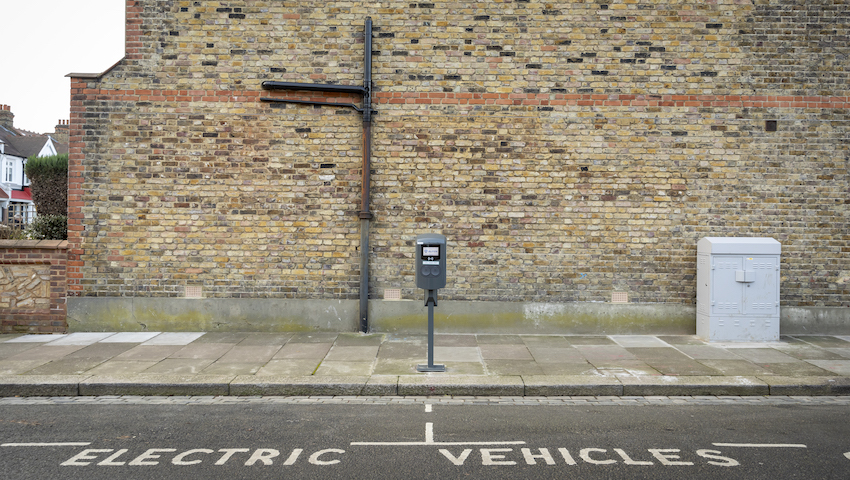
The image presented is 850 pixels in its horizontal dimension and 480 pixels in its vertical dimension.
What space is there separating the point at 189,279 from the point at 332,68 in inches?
160

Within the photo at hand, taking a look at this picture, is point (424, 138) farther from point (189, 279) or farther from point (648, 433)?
point (648, 433)

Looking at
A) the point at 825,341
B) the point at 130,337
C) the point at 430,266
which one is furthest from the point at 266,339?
the point at 825,341

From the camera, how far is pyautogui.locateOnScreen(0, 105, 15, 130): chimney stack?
40500 millimetres

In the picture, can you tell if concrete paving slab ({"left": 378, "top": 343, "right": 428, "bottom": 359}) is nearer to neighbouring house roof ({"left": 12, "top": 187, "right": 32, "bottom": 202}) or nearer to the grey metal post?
the grey metal post

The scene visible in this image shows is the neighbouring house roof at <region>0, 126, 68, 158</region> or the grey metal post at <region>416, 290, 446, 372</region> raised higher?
the neighbouring house roof at <region>0, 126, 68, 158</region>

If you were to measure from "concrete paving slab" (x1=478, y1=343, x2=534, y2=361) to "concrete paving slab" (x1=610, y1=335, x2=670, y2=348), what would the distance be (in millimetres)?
1521

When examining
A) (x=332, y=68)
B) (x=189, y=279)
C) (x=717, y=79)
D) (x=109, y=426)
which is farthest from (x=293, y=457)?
(x=717, y=79)

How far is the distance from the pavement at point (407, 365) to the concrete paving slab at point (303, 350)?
0.03 metres

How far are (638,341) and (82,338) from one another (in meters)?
8.32

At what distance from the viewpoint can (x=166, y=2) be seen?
26.5 feet

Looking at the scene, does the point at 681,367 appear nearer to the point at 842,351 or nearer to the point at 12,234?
the point at 842,351

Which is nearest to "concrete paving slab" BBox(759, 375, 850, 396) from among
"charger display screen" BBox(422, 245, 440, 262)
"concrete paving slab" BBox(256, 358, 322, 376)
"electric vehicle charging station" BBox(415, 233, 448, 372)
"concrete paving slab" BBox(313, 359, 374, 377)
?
"electric vehicle charging station" BBox(415, 233, 448, 372)

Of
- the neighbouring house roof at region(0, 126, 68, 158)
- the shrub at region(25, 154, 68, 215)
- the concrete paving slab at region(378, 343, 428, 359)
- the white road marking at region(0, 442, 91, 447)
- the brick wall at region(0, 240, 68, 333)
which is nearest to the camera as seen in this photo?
the white road marking at region(0, 442, 91, 447)

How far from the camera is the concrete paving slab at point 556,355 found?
660 cm
